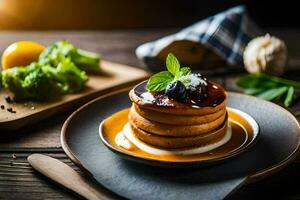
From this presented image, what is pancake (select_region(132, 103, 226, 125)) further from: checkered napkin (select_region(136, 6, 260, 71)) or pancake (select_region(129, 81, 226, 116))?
checkered napkin (select_region(136, 6, 260, 71))

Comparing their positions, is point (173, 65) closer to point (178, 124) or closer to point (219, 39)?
point (178, 124)

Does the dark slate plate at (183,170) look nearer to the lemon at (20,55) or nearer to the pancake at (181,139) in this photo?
the pancake at (181,139)

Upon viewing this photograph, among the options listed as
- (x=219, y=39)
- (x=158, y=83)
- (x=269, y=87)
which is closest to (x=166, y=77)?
(x=158, y=83)

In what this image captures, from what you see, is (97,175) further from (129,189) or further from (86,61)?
(86,61)

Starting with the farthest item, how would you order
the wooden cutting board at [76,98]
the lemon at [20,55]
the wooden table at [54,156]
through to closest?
the lemon at [20,55]
the wooden cutting board at [76,98]
the wooden table at [54,156]

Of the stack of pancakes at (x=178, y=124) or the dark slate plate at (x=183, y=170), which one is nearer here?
the dark slate plate at (x=183, y=170)

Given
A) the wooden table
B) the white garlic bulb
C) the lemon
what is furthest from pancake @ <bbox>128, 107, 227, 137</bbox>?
the lemon

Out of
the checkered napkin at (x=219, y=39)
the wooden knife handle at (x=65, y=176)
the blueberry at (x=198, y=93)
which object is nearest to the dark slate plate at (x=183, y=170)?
the wooden knife handle at (x=65, y=176)

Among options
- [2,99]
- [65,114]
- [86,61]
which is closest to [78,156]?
[65,114]
